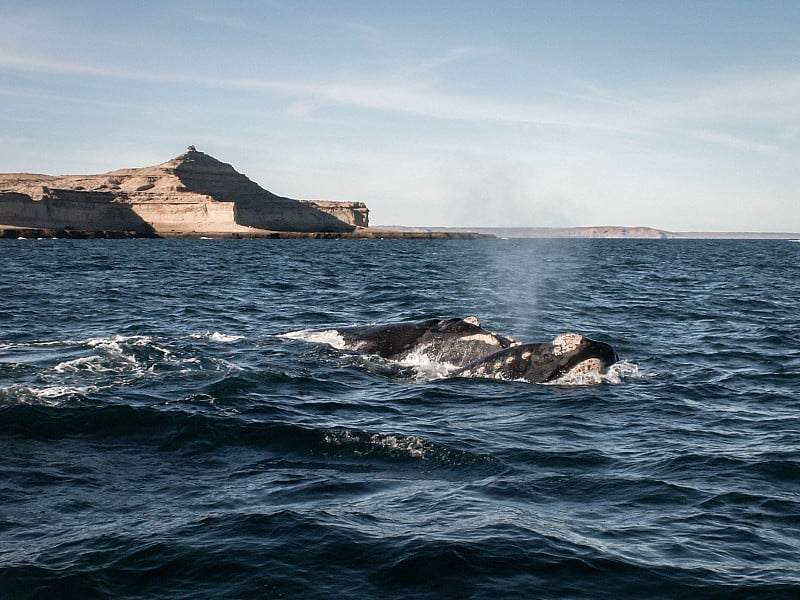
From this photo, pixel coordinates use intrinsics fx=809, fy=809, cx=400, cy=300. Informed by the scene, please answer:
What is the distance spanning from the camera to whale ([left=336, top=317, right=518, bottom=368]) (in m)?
16.6

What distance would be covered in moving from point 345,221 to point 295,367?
160 meters

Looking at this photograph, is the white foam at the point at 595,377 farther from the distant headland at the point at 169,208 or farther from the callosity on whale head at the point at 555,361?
the distant headland at the point at 169,208

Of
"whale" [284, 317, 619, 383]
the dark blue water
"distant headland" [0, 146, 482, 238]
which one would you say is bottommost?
the dark blue water

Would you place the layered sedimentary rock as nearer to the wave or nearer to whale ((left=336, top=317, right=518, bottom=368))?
whale ((left=336, top=317, right=518, bottom=368))

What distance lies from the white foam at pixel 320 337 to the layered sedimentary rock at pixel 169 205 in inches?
4327

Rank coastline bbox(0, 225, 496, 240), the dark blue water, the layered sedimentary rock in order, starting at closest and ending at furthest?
the dark blue water, coastline bbox(0, 225, 496, 240), the layered sedimentary rock

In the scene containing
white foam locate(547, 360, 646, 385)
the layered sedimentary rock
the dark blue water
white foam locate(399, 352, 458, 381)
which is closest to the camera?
the dark blue water

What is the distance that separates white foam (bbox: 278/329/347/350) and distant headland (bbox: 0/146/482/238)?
105m

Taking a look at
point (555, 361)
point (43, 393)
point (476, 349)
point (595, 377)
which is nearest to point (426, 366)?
point (476, 349)

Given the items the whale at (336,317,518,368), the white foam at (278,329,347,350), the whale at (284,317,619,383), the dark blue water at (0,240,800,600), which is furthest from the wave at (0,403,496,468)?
the white foam at (278,329,347,350)

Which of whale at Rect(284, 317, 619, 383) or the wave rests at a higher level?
whale at Rect(284, 317, 619, 383)

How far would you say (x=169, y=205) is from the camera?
480 feet

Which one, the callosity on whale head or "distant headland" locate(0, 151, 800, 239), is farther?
"distant headland" locate(0, 151, 800, 239)

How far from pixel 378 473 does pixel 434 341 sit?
779 centimetres
